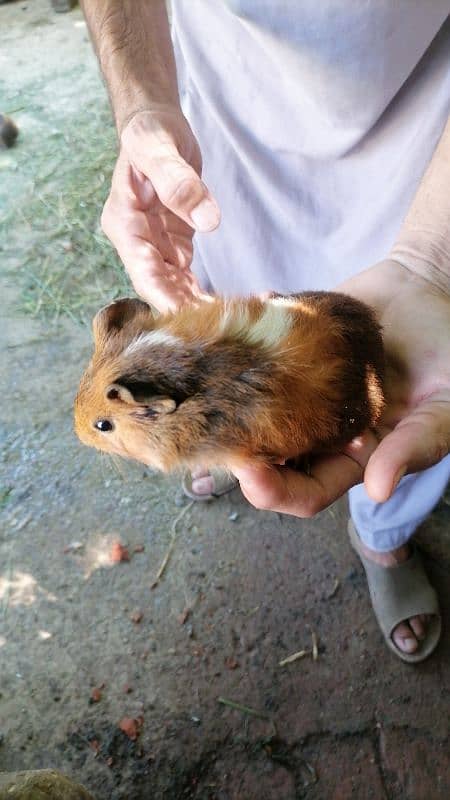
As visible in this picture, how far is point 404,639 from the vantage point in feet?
7.32

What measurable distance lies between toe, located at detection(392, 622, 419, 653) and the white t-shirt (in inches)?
45.8

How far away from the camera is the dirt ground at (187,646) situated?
2.05 meters

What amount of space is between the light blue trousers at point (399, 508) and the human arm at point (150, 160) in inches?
32.0

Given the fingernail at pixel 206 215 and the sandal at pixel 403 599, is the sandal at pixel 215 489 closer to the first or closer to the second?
the sandal at pixel 403 599

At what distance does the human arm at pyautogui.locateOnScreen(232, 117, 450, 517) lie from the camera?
3.99 ft

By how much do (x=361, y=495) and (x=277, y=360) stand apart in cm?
92

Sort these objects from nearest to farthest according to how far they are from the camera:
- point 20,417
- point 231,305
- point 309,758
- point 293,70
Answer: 1. point 231,305
2. point 293,70
3. point 309,758
4. point 20,417

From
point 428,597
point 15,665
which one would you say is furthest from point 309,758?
point 15,665

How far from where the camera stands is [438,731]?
2090 mm

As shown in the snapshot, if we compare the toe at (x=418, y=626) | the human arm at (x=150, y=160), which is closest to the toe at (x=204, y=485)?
the toe at (x=418, y=626)

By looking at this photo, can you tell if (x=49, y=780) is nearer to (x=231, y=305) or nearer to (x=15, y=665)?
(x=15, y=665)

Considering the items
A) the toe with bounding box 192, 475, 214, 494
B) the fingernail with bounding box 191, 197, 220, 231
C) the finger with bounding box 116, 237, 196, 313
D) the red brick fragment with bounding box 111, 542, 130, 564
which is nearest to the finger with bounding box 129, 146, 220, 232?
the fingernail with bounding box 191, 197, 220, 231

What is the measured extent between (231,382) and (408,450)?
34 centimetres

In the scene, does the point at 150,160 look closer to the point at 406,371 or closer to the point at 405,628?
the point at 406,371
